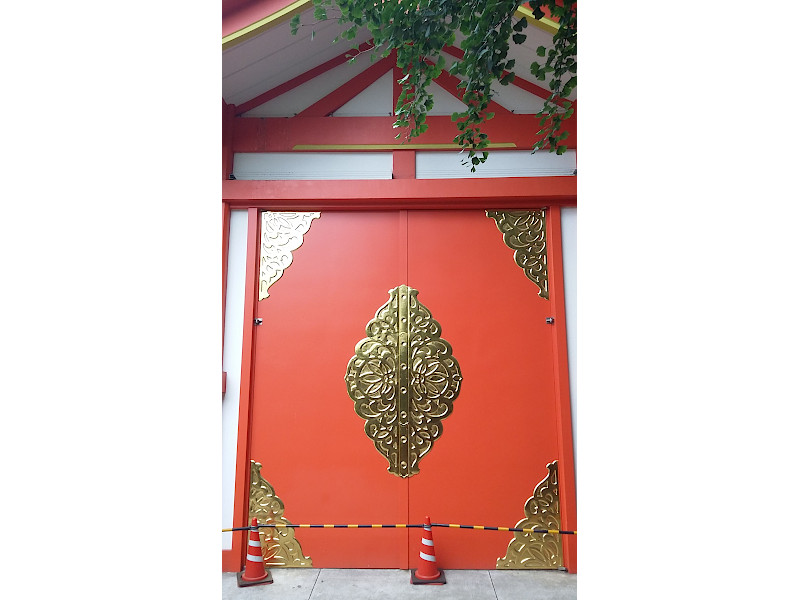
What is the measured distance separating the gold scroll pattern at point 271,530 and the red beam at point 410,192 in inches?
62.8

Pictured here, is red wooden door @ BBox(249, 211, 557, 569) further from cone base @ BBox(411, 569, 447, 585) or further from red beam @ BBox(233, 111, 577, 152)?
red beam @ BBox(233, 111, 577, 152)

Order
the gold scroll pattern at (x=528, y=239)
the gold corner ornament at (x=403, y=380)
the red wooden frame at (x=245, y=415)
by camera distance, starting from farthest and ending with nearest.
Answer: the gold scroll pattern at (x=528, y=239) → the gold corner ornament at (x=403, y=380) → the red wooden frame at (x=245, y=415)

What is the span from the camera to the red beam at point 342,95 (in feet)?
10.3

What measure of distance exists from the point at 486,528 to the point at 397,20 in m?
2.37

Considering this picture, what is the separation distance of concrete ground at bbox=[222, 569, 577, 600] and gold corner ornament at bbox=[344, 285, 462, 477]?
57 cm

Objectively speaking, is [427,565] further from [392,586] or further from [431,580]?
[392,586]

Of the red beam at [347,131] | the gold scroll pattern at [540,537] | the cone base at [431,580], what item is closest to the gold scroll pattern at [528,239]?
the red beam at [347,131]

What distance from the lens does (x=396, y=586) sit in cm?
260

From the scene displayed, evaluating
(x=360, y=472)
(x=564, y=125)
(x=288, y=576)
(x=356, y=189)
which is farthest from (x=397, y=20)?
(x=288, y=576)

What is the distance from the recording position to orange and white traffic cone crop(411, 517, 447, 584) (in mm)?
2639

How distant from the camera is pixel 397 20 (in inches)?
64.0

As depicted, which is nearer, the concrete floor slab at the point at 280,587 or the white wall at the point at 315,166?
the concrete floor slab at the point at 280,587

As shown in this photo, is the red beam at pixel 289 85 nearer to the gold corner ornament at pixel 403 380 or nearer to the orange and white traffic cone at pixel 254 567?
the gold corner ornament at pixel 403 380

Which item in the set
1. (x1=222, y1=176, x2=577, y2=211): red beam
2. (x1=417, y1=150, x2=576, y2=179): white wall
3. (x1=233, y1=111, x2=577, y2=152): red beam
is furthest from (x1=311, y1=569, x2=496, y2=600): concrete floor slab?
(x1=233, y1=111, x2=577, y2=152): red beam
